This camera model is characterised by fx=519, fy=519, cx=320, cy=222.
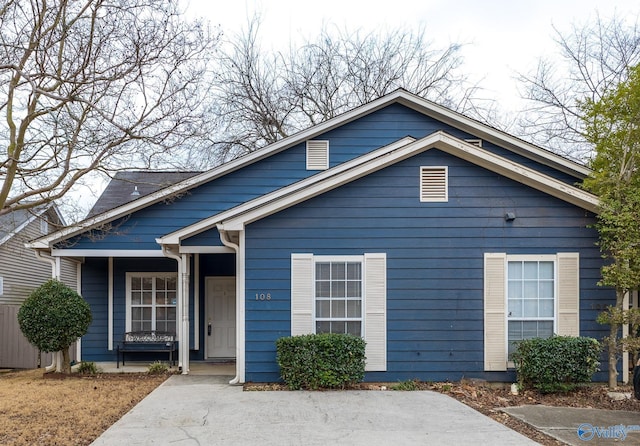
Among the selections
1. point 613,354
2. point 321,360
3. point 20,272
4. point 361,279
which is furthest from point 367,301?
point 20,272

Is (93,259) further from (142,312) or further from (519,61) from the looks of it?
(519,61)

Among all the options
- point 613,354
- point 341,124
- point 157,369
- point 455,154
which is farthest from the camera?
point 341,124

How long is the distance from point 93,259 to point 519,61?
15641 mm

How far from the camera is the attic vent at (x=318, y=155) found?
11672 mm

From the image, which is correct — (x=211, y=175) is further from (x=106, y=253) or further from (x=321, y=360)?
(x=321, y=360)

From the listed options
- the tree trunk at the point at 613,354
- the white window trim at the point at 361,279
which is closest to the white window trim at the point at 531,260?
the tree trunk at the point at 613,354

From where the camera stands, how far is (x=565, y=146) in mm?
19062

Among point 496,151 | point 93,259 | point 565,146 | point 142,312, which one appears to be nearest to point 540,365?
point 496,151

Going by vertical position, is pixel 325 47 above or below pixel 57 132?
above

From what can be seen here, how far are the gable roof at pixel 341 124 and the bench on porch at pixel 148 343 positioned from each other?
8.44ft

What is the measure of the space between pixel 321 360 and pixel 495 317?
296 centimetres

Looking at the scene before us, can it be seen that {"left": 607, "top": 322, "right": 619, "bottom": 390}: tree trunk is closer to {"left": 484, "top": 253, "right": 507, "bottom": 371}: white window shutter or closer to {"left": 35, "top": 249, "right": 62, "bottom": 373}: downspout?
{"left": 484, "top": 253, "right": 507, "bottom": 371}: white window shutter

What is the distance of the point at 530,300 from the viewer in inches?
338

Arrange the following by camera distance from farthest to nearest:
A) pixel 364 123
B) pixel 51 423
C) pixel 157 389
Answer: pixel 364 123
pixel 157 389
pixel 51 423
